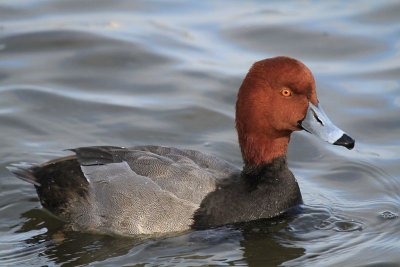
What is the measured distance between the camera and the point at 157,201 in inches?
285

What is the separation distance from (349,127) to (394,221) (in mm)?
2239

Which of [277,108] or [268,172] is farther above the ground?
[277,108]

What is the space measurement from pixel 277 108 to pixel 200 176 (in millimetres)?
819

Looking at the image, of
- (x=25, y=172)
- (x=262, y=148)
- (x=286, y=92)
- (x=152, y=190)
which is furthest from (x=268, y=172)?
(x=25, y=172)

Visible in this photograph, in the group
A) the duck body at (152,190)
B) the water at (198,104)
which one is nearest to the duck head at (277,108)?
the duck body at (152,190)

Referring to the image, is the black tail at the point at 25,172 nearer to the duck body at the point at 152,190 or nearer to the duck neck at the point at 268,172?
the duck body at the point at 152,190

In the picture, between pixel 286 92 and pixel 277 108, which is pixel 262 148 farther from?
pixel 286 92

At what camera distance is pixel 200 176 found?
7.36 meters

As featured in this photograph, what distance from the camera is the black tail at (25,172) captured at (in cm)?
768

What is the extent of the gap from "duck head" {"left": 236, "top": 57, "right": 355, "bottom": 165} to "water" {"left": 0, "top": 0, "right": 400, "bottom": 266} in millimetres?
709

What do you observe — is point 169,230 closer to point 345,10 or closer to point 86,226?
point 86,226

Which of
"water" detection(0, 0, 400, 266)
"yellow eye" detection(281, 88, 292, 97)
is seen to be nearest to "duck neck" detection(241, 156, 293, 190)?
"water" detection(0, 0, 400, 266)

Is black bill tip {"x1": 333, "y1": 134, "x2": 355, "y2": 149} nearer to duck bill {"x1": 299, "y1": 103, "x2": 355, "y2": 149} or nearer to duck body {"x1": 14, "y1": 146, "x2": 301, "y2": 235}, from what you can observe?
duck bill {"x1": 299, "y1": 103, "x2": 355, "y2": 149}

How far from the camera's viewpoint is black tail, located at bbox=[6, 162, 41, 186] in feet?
25.2
